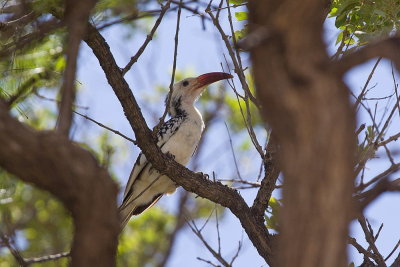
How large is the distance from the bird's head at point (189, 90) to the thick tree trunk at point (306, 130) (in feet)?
14.2

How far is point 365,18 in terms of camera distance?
404 centimetres

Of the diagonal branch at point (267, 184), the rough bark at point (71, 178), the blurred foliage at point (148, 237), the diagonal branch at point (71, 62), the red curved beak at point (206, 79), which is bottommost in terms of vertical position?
the rough bark at point (71, 178)

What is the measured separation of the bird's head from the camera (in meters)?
6.54

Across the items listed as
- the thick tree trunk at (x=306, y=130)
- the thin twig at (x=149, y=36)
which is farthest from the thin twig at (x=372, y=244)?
the thick tree trunk at (x=306, y=130)

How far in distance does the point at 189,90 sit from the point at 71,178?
4555mm

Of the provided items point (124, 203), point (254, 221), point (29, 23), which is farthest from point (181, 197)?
point (29, 23)

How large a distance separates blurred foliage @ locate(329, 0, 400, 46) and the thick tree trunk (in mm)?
1779

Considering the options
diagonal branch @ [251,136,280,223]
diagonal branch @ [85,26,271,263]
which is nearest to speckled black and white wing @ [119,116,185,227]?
diagonal branch @ [85,26,271,263]

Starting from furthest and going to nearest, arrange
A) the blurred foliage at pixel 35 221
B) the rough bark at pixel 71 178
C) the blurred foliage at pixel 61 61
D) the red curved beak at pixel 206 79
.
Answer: the blurred foliage at pixel 35 221 < the red curved beak at pixel 206 79 < the blurred foliage at pixel 61 61 < the rough bark at pixel 71 178

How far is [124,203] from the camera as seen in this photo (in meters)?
5.74

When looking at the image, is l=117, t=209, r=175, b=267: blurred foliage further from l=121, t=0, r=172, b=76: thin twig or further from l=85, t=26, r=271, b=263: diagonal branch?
l=121, t=0, r=172, b=76: thin twig

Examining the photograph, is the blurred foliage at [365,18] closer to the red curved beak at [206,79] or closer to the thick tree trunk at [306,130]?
the thick tree trunk at [306,130]

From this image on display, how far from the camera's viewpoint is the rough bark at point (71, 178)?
2.18 meters

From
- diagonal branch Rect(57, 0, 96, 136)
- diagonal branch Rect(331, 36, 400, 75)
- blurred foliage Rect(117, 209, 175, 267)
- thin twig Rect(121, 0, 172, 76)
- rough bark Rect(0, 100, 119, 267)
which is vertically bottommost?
rough bark Rect(0, 100, 119, 267)
